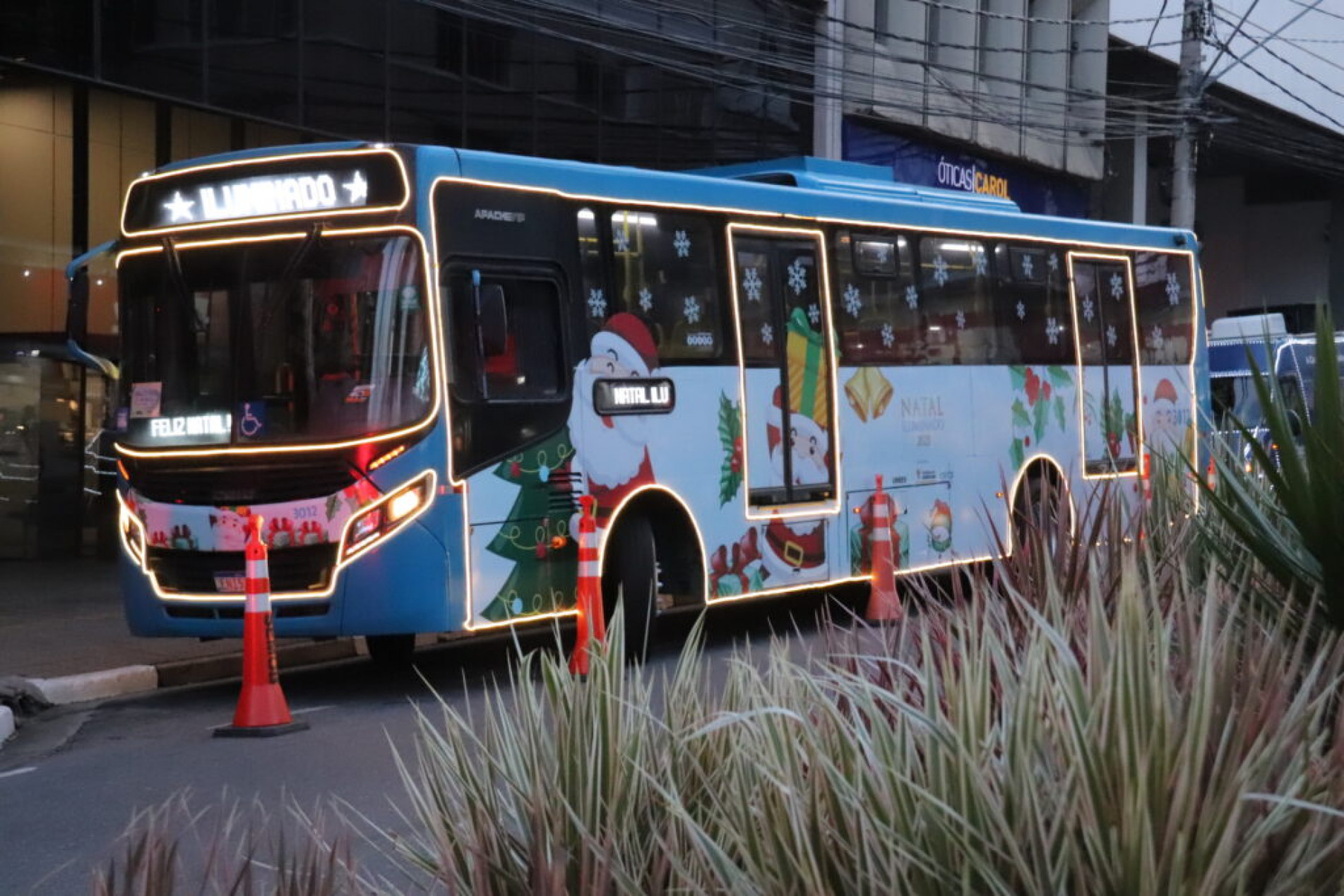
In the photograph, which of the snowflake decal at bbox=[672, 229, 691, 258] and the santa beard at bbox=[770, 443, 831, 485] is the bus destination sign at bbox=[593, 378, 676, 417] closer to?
the snowflake decal at bbox=[672, 229, 691, 258]

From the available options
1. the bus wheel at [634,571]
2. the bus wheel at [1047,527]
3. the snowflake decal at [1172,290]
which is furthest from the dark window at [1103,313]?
the bus wheel at [1047,527]

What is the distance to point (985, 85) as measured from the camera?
1227 inches

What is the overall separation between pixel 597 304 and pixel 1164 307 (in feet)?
28.2

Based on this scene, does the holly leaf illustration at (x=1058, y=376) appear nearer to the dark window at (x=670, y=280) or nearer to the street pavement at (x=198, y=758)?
the dark window at (x=670, y=280)

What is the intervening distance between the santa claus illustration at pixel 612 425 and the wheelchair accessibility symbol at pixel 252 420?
193cm

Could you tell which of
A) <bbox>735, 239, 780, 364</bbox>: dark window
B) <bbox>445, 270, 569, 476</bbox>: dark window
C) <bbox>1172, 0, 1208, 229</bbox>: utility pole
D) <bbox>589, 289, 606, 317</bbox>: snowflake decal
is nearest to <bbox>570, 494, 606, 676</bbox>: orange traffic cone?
<bbox>445, 270, 569, 476</bbox>: dark window

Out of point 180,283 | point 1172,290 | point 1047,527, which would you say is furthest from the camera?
point 1172,290

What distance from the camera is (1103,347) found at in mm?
17828

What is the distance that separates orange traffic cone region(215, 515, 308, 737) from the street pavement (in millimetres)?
142

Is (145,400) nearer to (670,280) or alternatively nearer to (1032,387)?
(670,280)

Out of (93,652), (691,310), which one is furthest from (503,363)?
(93,652)

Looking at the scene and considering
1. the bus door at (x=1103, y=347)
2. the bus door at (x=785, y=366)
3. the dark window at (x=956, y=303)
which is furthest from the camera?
the bus door at (x=1103, y=347)

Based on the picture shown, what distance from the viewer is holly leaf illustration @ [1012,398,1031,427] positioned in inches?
650

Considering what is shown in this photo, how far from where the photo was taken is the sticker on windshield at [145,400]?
11.5 metres
